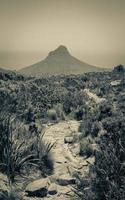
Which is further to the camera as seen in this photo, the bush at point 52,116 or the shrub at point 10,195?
the bush at point 52,116

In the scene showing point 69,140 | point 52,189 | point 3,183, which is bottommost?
point 52,189

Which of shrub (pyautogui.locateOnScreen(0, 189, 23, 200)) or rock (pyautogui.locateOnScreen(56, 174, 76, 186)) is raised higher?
shrub (pyautogui.locateOnScreen(0, 189, 23, 200))

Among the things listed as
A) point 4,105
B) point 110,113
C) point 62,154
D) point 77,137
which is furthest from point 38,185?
point 110,113

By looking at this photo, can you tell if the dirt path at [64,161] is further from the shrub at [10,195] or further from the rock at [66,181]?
the shrub at [10,195]

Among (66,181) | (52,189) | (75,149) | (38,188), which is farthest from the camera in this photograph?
(75,149)

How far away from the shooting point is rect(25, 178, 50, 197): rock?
346 inches

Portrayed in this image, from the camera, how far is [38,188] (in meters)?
8.92

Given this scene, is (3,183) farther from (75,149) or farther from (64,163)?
(75,149)

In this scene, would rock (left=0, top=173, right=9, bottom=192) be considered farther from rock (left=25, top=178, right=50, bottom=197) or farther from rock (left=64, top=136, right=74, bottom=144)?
rock (left=64, top=136, right=74, bottom=144)

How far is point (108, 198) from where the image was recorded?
711cm

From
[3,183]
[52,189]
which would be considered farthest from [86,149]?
[3,183]

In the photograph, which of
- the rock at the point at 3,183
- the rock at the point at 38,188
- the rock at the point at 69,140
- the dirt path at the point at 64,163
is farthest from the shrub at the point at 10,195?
the rock at the point at 69,140

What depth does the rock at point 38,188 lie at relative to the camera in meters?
8.79

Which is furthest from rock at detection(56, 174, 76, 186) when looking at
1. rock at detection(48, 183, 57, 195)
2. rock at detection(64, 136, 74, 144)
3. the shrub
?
rock at detection(64, 136, 74, 144)
